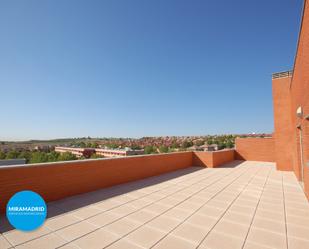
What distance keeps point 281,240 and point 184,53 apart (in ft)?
36.7

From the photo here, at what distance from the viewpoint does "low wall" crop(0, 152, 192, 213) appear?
328 centimetres

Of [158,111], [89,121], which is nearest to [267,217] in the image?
[158,111]

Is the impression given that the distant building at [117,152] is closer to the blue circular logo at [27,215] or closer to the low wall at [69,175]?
the low wall at [69,175]

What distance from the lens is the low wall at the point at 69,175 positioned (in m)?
3.28

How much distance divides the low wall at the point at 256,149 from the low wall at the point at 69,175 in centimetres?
873

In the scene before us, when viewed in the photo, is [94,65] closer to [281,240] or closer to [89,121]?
[281,240]

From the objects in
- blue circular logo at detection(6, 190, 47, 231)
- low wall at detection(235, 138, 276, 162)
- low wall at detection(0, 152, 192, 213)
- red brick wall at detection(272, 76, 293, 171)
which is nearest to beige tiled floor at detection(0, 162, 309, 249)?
blue circular logo at detection(6, 190, 47, 231)

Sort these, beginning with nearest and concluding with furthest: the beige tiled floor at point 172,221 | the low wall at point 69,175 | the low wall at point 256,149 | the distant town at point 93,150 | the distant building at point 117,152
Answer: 1. the beige tiled floor at point 172,221
2. the low wall at point 69,175
3. the low wall at point 256,149
4. the distant town at point 93,150
5. the distant building at point 117,152

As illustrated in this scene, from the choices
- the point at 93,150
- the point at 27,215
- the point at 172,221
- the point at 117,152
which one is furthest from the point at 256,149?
the point at 93,150

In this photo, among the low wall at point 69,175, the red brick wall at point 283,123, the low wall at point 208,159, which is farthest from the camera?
the low wall at point 208,159

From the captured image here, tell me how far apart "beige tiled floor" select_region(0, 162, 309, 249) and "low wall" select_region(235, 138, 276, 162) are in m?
7.95

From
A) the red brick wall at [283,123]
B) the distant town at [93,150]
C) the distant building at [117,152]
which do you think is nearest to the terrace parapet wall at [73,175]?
the red brick wall at [283,123]

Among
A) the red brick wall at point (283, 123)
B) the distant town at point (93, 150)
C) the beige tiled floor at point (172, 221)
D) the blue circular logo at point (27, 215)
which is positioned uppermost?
the red brick wall at point (283, 123)

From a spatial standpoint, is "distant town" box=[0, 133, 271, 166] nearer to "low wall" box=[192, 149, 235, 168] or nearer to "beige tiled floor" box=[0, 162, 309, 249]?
"beige tiled floor" box=[0, 162, 309, 249]
